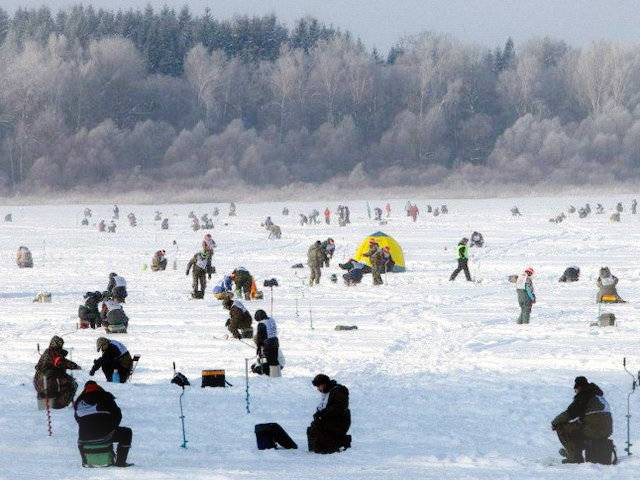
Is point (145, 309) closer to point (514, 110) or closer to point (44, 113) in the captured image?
point (44, 113)

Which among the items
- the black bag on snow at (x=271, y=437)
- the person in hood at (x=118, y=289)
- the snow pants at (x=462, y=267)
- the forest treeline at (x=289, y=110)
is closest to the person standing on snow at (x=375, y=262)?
the snow pants at (x=462, y=267)

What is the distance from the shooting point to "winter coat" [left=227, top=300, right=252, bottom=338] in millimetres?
16969

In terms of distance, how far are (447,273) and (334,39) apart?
88.6 meters

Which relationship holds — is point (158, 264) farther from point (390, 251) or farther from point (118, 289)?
point (118, 289)

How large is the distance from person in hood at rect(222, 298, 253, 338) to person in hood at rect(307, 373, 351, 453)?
659cm

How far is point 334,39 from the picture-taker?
11475 centimetres

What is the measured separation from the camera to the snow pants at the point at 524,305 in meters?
18.7

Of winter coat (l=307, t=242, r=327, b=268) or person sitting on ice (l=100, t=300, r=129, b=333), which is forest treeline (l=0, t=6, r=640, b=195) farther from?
person sitting on ice (l=100, t=300, r=129, b=333)

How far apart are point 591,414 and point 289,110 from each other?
9282cm

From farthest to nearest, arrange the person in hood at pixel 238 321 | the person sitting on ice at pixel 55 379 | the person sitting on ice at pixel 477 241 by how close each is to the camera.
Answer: the person sitting on ice at pixel 477 241, the person in hood at pixel 238 321, the person sitting on ice at pixel 55 379

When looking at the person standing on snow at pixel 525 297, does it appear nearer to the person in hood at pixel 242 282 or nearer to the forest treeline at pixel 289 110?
the person in hood at pixel 242 282

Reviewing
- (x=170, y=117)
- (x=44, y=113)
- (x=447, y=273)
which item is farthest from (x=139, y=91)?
(x=447, y=273)

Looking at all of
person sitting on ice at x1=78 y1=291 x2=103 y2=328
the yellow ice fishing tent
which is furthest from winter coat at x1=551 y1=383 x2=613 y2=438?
the yellow ice fishing tent

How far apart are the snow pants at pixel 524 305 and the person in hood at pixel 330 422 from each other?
8.82 metres
